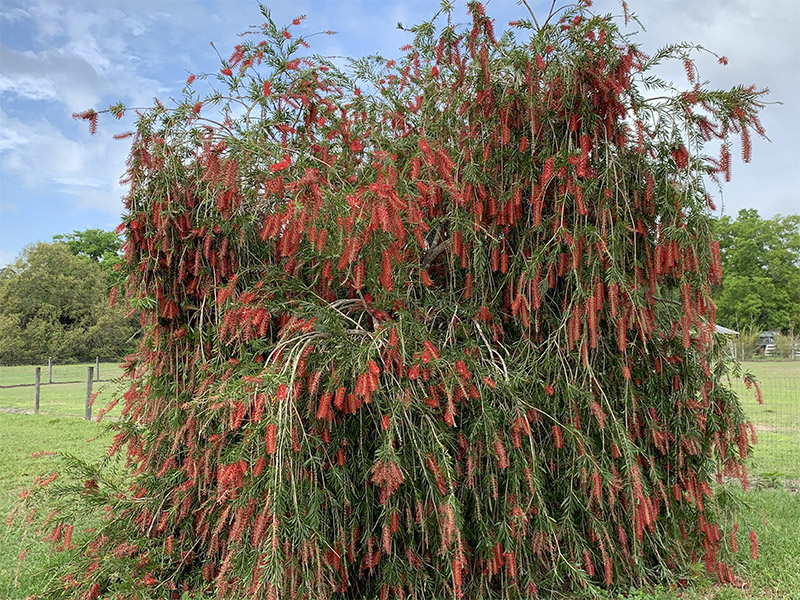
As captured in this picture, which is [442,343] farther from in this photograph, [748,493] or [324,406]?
[748,493]

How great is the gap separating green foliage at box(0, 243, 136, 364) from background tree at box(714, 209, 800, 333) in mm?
28140

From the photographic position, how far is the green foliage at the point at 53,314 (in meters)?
23.5

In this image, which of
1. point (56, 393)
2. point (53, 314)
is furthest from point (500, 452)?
point (53, 314)

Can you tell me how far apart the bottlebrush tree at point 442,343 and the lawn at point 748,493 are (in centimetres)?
21

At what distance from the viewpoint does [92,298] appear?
2533 centimetres

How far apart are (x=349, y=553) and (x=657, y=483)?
5.41ft

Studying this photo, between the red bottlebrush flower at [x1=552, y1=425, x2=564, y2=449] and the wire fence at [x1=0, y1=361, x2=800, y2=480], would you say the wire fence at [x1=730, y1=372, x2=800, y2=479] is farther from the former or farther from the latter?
the red bottlebrush flower at [x1=552, y1=425, x2=564, y2=449]

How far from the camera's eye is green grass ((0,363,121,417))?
457 inches

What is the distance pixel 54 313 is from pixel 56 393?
34.6ft

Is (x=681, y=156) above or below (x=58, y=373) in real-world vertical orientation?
above

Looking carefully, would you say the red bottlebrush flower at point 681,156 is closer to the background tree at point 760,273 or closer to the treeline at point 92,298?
the treeline at point 92,298

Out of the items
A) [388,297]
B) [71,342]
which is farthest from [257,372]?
[71,342]

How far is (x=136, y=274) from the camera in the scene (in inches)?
131

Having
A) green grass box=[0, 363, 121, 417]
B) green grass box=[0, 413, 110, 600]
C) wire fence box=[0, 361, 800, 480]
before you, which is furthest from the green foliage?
green grass box=[0, 413, 110, 600]
